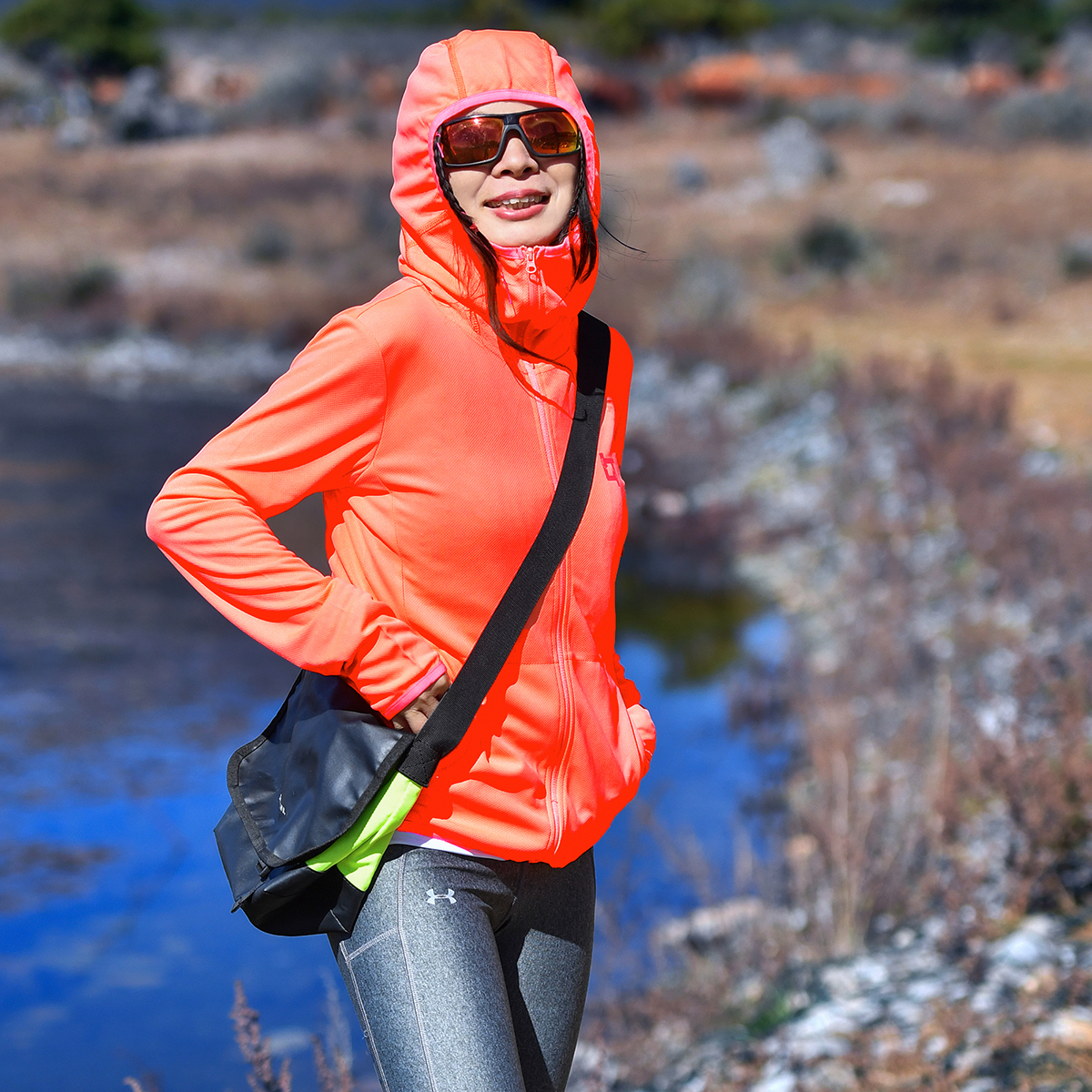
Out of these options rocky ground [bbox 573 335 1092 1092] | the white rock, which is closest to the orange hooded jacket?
rocky ground [bbox 573 335 1092 1092]

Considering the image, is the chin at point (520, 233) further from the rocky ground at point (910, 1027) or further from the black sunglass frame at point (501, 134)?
the rocky ground at point (910, 1027)

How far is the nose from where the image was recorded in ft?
6.40

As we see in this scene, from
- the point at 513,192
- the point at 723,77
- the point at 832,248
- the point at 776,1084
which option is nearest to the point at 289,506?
the point at 513,192

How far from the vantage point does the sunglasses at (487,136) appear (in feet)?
6.39

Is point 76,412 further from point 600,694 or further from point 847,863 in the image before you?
point 600,694

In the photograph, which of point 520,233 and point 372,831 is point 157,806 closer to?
point 372,831

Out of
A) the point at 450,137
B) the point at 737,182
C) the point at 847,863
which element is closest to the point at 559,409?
the point at 450,137

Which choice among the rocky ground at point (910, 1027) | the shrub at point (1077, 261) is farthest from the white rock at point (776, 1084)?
the shrub at point (1077, 261)

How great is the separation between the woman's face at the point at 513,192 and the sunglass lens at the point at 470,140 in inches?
0.5

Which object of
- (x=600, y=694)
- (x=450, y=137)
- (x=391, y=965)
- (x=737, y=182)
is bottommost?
(x=737, y=182)

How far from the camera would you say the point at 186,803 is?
250 inches

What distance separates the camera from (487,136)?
1.95 m

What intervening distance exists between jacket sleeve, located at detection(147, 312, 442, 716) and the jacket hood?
8.4 inches

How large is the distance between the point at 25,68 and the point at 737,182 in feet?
104
